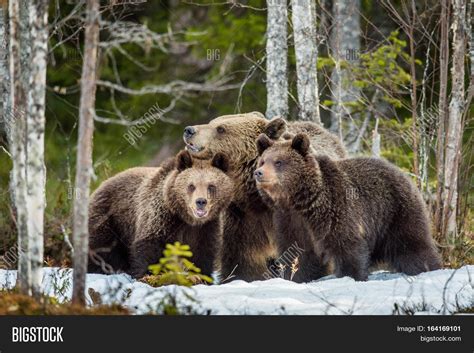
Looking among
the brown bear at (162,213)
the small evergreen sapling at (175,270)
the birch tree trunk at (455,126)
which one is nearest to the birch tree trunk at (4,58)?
the brown bear at (162,213)

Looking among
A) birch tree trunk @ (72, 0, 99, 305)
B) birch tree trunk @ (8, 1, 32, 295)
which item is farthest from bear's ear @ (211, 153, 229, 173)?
birch tree trunk @ (72, 0, 99, 305)

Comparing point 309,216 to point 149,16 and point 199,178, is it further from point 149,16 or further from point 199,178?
point 149,16

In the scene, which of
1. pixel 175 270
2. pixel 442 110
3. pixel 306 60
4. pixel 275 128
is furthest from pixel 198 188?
pixel 306 60

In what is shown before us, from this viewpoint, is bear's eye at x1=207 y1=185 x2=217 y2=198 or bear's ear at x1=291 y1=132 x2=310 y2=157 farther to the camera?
bear's eye at x1=207 y1=185 x2=217 y2=198

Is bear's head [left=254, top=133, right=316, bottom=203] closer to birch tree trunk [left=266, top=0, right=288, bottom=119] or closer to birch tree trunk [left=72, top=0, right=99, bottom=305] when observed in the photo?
birch tree trunk [left=72, top=0, right=99, bottom=305]

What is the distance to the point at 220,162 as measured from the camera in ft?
27.0

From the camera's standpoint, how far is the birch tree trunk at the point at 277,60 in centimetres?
1064

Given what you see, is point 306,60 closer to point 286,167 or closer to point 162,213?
point 286,167

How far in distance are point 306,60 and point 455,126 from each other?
2.23 m

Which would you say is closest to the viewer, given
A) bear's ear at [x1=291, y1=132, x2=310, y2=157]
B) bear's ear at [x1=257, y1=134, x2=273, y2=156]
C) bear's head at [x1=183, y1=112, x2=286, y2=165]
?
bear's ear at [x1=291, y1=132, x2=310, y2=157]

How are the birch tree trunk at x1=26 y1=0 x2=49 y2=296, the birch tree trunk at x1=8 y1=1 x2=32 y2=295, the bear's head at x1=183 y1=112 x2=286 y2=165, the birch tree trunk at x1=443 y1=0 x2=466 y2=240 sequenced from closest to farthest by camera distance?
the birch tree trunk at x1=26 y1=0 x2=49 y2=296 → the birch tree trunk at x1=8 y1=1 x2=32 y2=295 → the bear's head at x1=183 y1=112 x2=286 y2=165 → the birch tree trunk at x1=443 y1=0 x2=466 y2=240

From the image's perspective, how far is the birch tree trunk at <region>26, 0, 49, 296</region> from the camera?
5.34m

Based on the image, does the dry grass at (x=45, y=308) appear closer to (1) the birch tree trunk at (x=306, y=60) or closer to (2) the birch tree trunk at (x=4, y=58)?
(2) the birch tree trunk at (x=4, y=58)

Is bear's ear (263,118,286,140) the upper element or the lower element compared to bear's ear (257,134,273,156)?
upper
